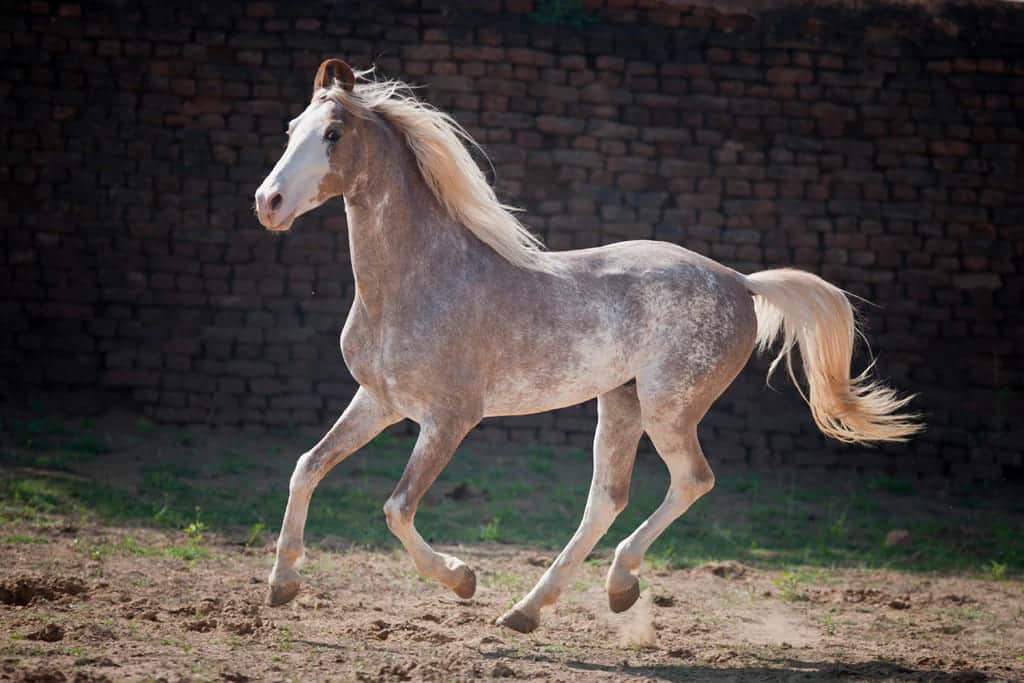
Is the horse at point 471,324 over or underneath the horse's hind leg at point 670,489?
over

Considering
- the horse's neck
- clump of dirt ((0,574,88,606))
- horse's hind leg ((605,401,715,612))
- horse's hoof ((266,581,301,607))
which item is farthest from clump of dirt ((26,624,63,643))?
horse's hind leg ((605,401,715,612))

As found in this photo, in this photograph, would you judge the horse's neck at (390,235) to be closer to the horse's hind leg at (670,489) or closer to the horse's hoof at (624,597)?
the horse's hind leg at (670,489)

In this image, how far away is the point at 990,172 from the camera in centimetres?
996

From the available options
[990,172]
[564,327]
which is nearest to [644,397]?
[564,327]

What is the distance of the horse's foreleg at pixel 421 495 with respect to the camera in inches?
172

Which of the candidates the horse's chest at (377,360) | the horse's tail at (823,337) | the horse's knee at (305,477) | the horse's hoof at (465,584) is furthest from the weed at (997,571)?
the horse's knee at (305,477)

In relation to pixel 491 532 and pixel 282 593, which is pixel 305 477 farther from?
pixel 491 532

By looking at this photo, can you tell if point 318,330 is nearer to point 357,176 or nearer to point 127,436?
point 127,436

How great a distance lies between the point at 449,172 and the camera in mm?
4660

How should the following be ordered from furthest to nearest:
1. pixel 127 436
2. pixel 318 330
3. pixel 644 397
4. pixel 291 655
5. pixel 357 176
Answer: pixel 318 330 → pixel 127 436 → pixel 644 397 → pixel 357 176 → pixel 291 655

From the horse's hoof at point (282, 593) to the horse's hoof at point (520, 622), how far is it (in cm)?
89

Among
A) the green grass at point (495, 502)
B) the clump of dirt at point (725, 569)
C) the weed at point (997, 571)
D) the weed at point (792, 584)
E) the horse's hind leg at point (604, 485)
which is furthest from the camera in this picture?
the green grass at point (495, 502)

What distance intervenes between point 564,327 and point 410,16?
577cm

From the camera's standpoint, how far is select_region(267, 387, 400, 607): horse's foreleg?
4.54 m
